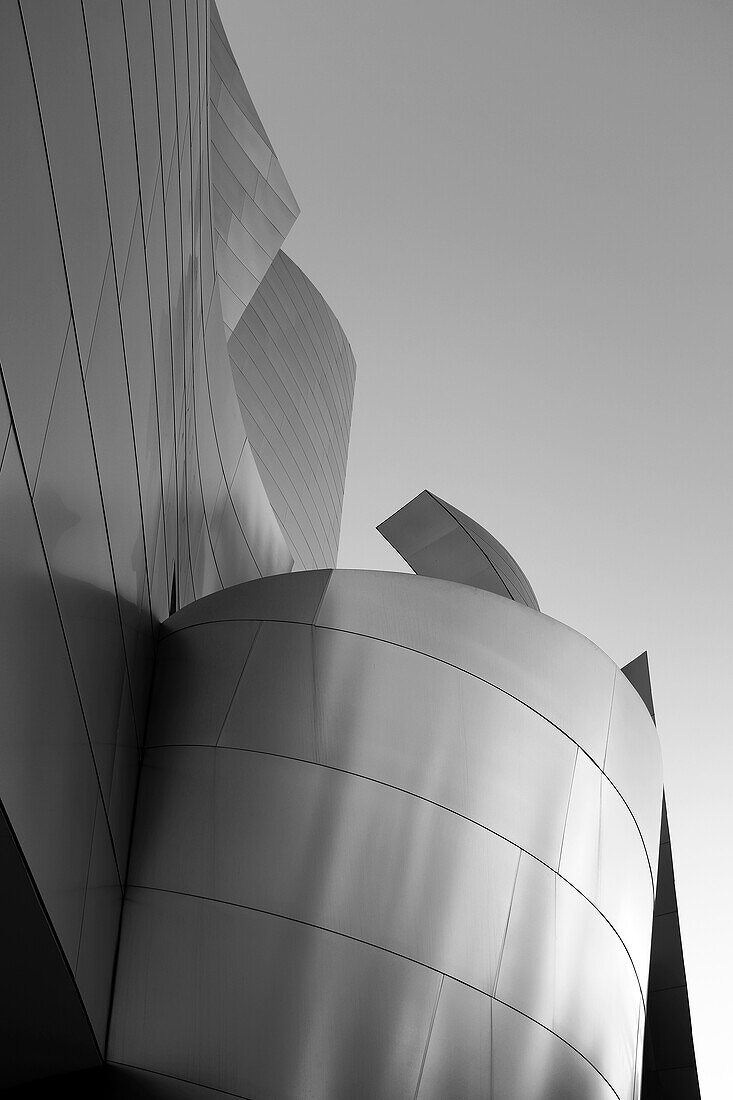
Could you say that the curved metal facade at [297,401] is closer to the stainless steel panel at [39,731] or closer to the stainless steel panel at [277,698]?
the stainless steel panel at [277,698]

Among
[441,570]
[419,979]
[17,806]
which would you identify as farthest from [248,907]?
[441,570]

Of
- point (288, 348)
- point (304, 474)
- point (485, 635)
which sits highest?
point (288, 348)

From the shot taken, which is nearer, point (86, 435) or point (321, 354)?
point (86, 435)

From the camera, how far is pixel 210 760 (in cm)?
824

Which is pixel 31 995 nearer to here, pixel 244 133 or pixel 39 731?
pixel 39 731

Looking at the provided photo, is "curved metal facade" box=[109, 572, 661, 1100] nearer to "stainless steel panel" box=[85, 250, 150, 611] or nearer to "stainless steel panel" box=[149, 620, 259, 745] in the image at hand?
"stainless steel panel" box=[149, 620, 259, 745]

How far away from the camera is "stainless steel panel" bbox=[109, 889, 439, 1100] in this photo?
694 cm

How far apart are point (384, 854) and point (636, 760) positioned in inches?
127

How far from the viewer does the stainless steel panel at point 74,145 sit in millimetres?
4582

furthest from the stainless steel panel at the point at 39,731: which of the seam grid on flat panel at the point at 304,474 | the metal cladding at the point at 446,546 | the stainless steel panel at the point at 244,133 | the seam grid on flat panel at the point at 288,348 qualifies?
the seam grid on flat panel at the point at 288,348

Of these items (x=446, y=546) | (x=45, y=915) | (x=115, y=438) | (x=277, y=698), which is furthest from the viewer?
(x=446, y=546)

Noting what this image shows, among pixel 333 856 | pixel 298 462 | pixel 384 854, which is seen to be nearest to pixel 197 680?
pixel 333 856

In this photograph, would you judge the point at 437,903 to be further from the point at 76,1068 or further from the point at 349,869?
the point at 76,1068

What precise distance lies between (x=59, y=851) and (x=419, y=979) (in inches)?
125
